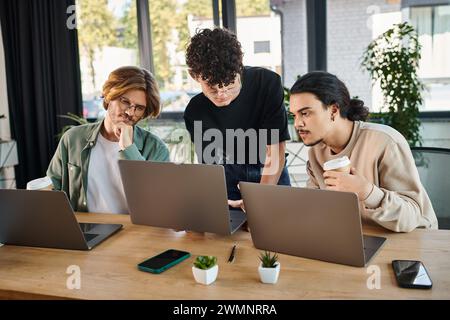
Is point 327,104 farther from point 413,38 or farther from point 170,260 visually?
point 413,38

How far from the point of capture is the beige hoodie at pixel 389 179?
146 cm

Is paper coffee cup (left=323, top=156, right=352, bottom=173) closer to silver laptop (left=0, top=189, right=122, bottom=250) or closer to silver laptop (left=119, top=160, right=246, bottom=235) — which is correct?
silver laptop (left=119, top=160, right=246, bottom=235)

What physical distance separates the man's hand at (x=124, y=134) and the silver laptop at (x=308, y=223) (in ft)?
2.36

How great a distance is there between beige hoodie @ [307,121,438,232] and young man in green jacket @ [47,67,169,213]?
77 cm

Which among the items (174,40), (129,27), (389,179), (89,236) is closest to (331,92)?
(389,179)

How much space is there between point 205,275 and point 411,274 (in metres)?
0.50

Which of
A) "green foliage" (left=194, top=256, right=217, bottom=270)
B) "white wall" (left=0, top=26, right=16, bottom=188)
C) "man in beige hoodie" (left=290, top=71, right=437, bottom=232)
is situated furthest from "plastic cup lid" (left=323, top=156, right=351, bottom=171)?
"white wall" (left=0, top=26, right=16, bottom=188)

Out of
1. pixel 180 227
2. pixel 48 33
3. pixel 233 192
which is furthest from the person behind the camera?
pixel 48 33

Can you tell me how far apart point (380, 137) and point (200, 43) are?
74 cm

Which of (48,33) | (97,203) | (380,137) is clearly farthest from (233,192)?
(48,33)

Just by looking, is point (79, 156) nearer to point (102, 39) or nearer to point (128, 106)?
point (128, 106)

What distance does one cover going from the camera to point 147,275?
128 cm

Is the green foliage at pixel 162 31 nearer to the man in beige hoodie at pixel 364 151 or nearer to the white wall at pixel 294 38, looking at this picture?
the white wall at pixel 294 38

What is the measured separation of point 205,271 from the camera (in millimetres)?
1194
